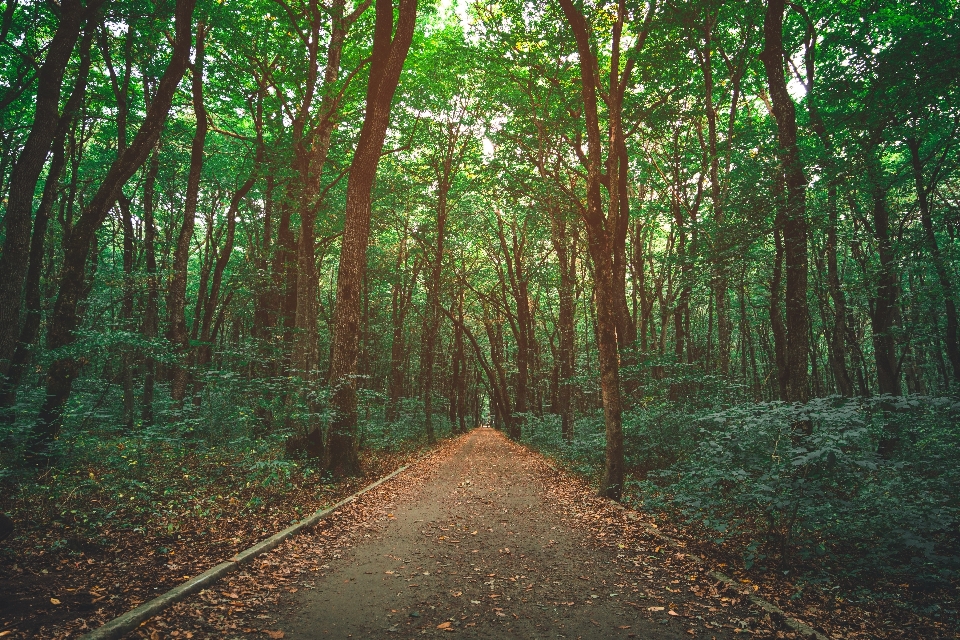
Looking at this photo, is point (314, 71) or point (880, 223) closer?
point (880, 223)

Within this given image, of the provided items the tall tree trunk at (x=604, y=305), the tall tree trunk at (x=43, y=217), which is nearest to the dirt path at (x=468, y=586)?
the tall tree trunk at (x=604, y=305)

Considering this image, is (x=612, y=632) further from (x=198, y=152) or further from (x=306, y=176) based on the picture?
(x=198, y=152)

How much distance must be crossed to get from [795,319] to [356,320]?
9183 mm

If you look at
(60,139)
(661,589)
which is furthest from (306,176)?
(661,589)

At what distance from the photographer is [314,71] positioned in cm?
1351

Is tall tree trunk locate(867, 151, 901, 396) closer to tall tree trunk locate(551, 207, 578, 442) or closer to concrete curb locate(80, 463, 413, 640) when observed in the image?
tall tree trunk locate(551, 207, 578, 442)

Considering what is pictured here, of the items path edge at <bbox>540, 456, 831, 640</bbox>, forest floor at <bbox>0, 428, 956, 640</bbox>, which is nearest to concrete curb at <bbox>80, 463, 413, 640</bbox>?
forest floor at <bbox>0, 428, 956, 640</bbox>

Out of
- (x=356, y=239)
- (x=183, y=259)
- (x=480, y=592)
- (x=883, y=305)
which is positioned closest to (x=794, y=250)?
(x=883, y=305)

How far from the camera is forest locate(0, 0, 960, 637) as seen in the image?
516cm

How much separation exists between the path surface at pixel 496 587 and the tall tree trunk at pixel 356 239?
2494 millimetres

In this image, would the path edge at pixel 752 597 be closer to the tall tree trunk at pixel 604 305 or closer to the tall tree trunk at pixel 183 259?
the tall tree trunk at pixel 604 305

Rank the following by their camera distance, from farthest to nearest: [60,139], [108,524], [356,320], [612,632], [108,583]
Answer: [60,139] < [356,320] < [108,524] < [108,583] < [612,632]

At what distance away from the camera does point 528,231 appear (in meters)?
20.7

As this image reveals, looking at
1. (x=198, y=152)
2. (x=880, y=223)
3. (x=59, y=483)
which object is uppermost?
(x=198, y=152)
